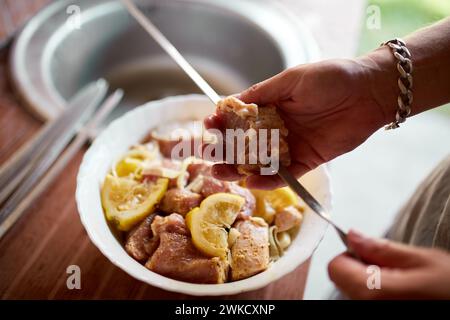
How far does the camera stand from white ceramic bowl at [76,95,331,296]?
0.72 meters

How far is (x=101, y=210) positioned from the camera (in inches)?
32.5

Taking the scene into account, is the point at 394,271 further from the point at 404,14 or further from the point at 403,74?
the point at 404,14

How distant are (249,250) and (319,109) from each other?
0.97 ft

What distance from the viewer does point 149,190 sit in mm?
868

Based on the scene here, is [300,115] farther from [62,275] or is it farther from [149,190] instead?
[62,275]

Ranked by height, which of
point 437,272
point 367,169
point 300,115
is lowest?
point 367,169

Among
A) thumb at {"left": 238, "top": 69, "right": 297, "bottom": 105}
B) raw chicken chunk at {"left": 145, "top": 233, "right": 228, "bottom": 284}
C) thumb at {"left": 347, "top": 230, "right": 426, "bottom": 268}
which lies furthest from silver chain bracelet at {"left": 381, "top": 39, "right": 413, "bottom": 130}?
raw chicken chunk at {"left": 145, "top": 233, "right": 228, "bottom": 284}

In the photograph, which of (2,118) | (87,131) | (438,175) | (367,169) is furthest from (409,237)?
(2,118)

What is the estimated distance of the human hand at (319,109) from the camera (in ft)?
2.59

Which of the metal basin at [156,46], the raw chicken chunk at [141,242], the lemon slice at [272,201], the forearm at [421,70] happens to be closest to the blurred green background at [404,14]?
the metal basin at [156,46]

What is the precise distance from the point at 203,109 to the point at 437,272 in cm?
63

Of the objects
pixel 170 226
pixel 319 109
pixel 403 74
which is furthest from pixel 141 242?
pixel 403 74

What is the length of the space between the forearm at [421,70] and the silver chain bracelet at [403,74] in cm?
1

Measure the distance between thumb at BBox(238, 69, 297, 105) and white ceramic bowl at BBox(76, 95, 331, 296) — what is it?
0.18m
